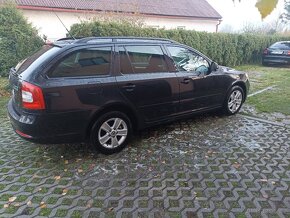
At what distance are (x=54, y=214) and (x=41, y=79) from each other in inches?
64.3

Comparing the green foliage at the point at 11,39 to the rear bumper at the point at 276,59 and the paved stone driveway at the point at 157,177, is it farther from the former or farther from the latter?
the rear bumper at the point at 276,59

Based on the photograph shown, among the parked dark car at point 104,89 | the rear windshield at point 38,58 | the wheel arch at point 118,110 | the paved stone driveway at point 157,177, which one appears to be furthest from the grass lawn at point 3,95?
the wheel arch at point 118,110

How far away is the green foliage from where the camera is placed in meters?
8.67

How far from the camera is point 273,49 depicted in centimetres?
1461

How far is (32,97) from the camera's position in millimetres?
3451

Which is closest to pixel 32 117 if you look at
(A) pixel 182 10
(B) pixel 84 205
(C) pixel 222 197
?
(B) pixel 84 205

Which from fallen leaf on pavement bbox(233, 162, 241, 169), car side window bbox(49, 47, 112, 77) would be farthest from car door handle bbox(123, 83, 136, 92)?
fallen leaf on pavement bbox(233, 162, 241, 169)

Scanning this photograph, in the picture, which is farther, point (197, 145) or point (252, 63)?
point (252, 63)

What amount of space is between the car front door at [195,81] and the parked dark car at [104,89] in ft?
0.06

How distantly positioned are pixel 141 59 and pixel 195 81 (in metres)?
1.18

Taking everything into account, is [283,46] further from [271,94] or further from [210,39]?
[271,94]

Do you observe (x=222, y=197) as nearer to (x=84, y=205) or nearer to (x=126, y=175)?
(x=126, y=175)

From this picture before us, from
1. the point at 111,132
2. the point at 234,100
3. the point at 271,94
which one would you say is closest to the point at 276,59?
the point at 271,94

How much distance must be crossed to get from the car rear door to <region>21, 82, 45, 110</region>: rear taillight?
44.0 inches
